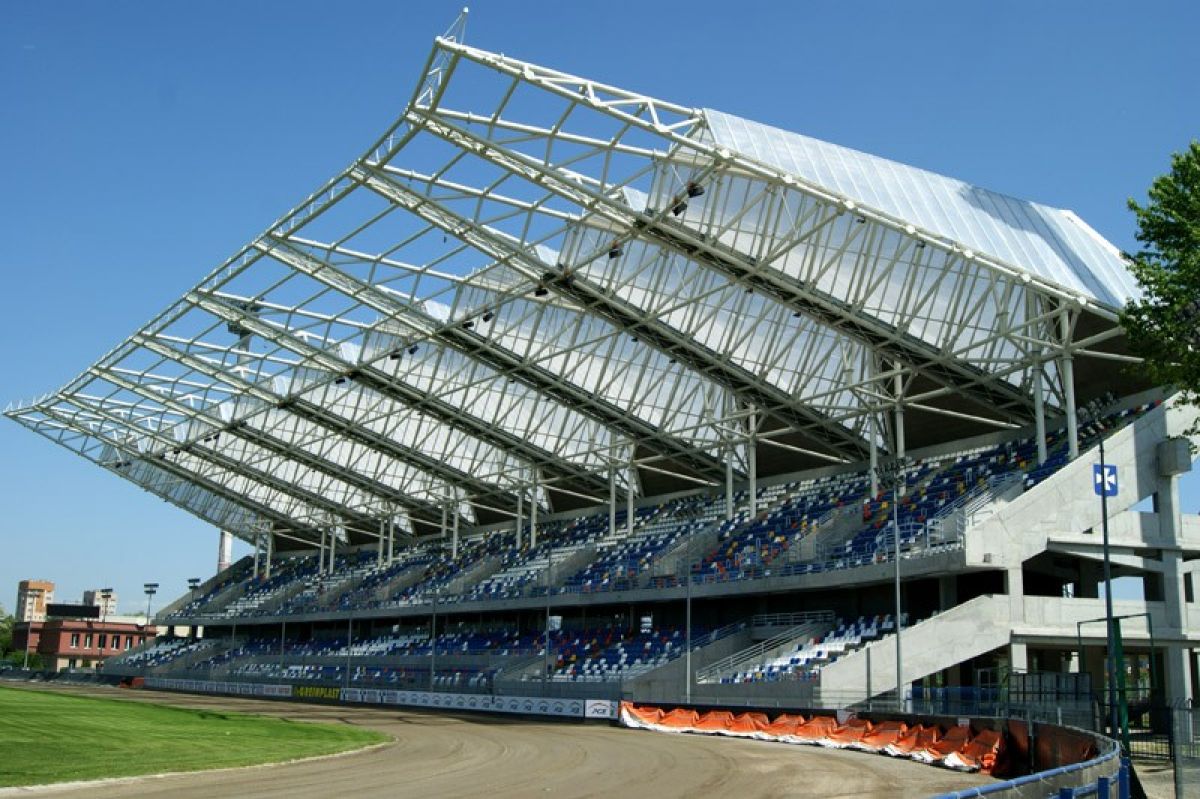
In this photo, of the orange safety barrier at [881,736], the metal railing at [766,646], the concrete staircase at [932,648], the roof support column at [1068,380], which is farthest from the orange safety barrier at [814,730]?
the roof support column at [1068,380]

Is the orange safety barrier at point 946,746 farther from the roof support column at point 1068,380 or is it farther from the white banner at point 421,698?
the white banner at point 421,698

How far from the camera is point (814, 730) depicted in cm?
3719

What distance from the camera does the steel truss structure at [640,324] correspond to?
39.2 meters

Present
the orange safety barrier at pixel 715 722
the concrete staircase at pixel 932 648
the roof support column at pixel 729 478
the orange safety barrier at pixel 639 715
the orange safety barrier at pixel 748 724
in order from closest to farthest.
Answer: the orange safety barrier at pixel 748 724, the concrete staircase at pixel 932 648, the orange safety barrier at pixel 715 722, the orange safety barrier at pixel 639 715, the roof support column at pixel 729 478

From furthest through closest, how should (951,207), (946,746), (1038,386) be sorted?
(1038,386) < (951,207) < (946,746)

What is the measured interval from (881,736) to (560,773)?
11906mm

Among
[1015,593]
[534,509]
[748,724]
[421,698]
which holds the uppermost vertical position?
[534,509]

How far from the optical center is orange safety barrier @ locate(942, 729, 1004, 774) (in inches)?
1124

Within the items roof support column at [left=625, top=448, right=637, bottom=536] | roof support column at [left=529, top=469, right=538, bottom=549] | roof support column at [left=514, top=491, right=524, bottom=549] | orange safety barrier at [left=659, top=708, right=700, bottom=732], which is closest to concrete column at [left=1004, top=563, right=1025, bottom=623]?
orange safety barrier at [left=659, top=708, right=700, bottom=732]

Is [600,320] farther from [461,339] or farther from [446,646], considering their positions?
[446,646]

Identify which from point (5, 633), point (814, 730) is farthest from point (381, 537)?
point (5, 633)

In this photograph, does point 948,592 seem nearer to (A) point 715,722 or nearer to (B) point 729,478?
(A) point 715,722

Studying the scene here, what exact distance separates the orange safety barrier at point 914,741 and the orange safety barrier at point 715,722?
877 cm

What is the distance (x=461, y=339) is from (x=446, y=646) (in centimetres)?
2582
